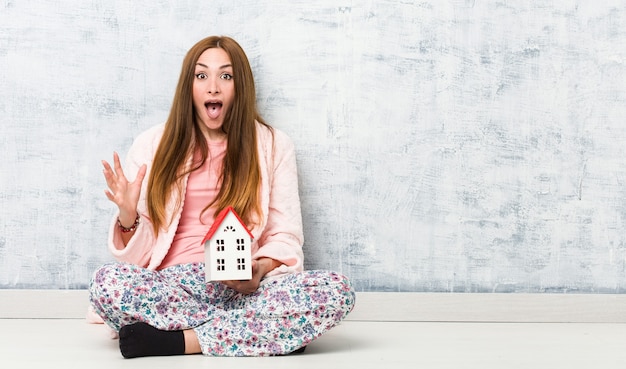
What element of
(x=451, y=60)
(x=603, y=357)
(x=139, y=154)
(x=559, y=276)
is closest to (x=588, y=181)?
(x=559, y=276)

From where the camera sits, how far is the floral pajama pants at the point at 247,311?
5.51 ft

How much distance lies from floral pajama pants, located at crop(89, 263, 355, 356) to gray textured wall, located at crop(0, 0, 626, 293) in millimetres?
482

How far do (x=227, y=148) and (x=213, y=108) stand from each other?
10 centimetres

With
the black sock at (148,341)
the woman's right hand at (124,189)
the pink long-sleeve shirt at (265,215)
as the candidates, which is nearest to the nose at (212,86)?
the pink long-sleeve shirt at (265,215)

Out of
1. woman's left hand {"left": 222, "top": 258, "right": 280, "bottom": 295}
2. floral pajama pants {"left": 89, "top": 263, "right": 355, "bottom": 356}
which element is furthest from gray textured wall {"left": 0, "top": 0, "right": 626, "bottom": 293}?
floral pajama pants {"left": 89, "top": 263, "right": 355, "bottom": 356}

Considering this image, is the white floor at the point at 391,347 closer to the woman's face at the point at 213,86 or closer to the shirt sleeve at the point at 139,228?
the shirt sleeve at the point at 139,228

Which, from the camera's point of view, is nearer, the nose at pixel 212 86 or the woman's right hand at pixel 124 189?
the woman's right hand at pixel 124 189

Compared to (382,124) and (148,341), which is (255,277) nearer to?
(148,341)

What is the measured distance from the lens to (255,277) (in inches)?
71.1

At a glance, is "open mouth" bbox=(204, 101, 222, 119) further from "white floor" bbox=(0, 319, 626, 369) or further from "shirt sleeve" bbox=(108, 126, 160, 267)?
"white floor" bbox=(0, 319, 626, 369)

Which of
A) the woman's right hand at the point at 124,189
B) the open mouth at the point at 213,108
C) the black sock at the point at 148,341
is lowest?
the black sock at the point at 148,341

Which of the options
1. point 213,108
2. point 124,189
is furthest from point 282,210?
point 124,189

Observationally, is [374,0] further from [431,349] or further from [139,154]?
[431,349]

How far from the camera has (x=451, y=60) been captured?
2178mm
